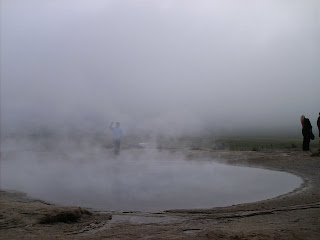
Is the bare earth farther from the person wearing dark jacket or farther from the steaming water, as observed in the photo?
the person wearing dark jacket

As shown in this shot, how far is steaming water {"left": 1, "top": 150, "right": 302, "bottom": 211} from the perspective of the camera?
5.61 metres

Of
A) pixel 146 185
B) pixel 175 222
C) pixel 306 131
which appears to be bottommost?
pixel 175 222

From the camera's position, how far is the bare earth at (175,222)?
356 centimetres

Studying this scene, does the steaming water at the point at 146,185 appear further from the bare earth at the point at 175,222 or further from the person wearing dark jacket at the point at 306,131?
the person wearing dark jacket at the point at 306,131

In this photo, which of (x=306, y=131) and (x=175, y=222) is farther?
(x=306, y=131)

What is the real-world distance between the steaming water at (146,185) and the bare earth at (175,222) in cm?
55

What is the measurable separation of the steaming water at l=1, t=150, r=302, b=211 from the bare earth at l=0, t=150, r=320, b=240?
553 mm

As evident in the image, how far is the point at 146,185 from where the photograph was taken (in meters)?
6.93

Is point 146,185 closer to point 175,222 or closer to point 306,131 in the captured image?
point 175,222

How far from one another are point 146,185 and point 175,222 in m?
2.76

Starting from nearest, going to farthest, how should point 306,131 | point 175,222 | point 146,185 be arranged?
1. point 175,222
2. point 146,185
3. point 306,131

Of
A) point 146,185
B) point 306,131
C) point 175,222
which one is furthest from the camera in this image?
point 306,131

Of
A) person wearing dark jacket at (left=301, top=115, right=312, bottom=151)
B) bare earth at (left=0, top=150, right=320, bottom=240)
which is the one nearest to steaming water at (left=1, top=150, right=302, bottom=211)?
bare earth at (left=0, top=150, right=320, bottom=240)

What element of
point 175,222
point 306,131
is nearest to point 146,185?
point 175,222
